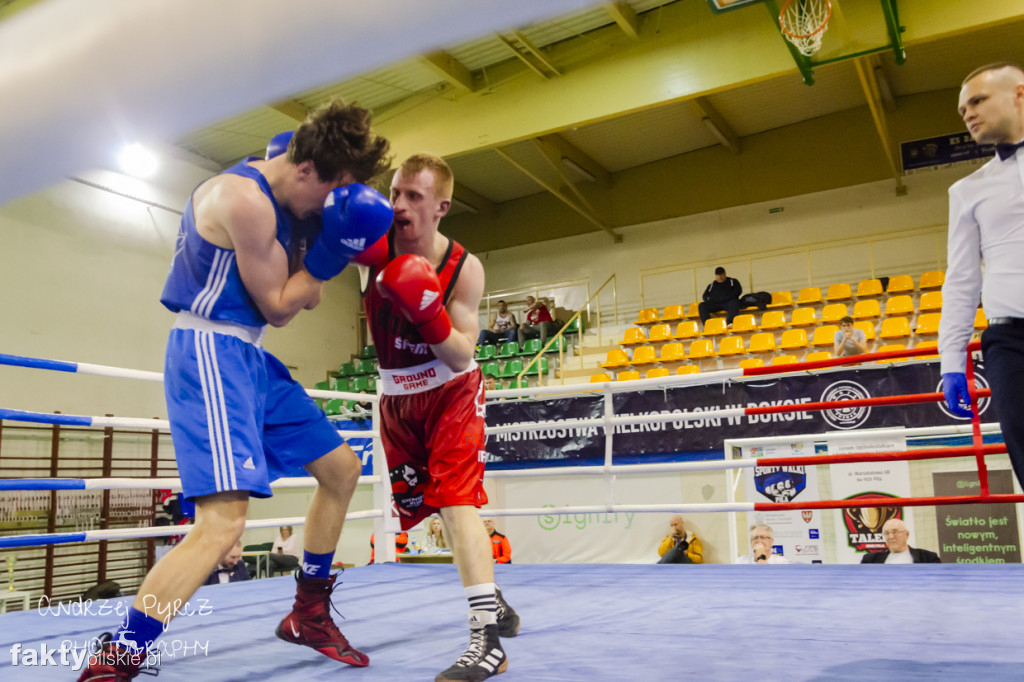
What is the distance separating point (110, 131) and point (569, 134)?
36.4 feet

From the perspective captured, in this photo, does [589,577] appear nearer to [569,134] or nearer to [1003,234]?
[1003,234]

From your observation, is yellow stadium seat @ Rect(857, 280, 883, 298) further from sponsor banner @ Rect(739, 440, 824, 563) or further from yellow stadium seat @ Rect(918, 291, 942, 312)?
sponsor banner @ Rect(739, 440, 824, 563)

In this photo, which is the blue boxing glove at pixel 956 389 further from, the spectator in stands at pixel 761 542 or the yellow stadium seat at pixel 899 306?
the yellow stadium seat at pixel 899 306

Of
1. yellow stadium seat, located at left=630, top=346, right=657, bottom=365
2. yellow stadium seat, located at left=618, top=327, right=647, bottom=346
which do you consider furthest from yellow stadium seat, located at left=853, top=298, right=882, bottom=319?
yellow stadium seat, located at left=618, top=327, right=647, bottom=346

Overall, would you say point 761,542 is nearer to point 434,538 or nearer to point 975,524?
point 975,524

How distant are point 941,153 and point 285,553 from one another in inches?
422

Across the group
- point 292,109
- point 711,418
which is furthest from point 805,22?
point 292,109

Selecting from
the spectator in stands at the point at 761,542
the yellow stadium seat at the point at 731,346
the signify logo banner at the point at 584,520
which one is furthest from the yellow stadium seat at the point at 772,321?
the spectator in stands at the point at 761,542

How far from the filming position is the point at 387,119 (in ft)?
32.1

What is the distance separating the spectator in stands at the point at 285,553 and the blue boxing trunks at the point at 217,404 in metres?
6.53

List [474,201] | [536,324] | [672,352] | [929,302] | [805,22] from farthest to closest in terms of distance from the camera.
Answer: [474,201] → [536,324] → [672,352] → [929,302] → [805,22]

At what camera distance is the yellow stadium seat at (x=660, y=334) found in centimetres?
1093

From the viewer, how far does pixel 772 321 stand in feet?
33.0

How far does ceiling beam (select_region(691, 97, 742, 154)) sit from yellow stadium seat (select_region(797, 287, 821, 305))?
9.62 feet
